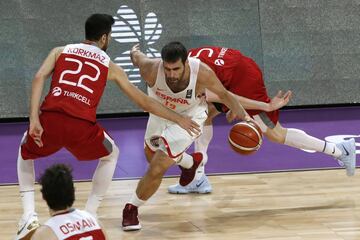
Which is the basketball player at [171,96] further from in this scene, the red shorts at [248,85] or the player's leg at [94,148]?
the red shorts at [248,85]

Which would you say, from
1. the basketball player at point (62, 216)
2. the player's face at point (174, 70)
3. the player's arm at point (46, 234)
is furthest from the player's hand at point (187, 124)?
the player's arm at point (46, 234)

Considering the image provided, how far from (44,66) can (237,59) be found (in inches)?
80.1

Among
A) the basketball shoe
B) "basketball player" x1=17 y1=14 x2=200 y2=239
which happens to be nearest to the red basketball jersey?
"basketball player" x1=17 y1=14 x2=200 y2=239

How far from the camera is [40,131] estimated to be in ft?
16.1

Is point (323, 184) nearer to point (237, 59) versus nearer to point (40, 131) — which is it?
point (237, 59)

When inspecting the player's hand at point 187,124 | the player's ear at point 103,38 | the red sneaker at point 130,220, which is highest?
the player's ear at point 103,38

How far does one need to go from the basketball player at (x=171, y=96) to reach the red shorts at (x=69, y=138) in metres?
0.55

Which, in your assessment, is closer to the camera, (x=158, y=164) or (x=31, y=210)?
(x=31, y=210)

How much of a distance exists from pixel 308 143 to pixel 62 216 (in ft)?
11.6

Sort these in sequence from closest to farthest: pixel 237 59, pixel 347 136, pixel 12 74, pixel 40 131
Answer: pixel 40 131, pixel 237 59, pixel 347 136, pixel 12 74

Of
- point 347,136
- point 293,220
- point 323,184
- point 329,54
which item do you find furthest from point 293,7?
point 293,220

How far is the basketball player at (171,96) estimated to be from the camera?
216 inches

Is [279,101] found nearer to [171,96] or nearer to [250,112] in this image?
[250,112]

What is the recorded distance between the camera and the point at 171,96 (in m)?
5.80
